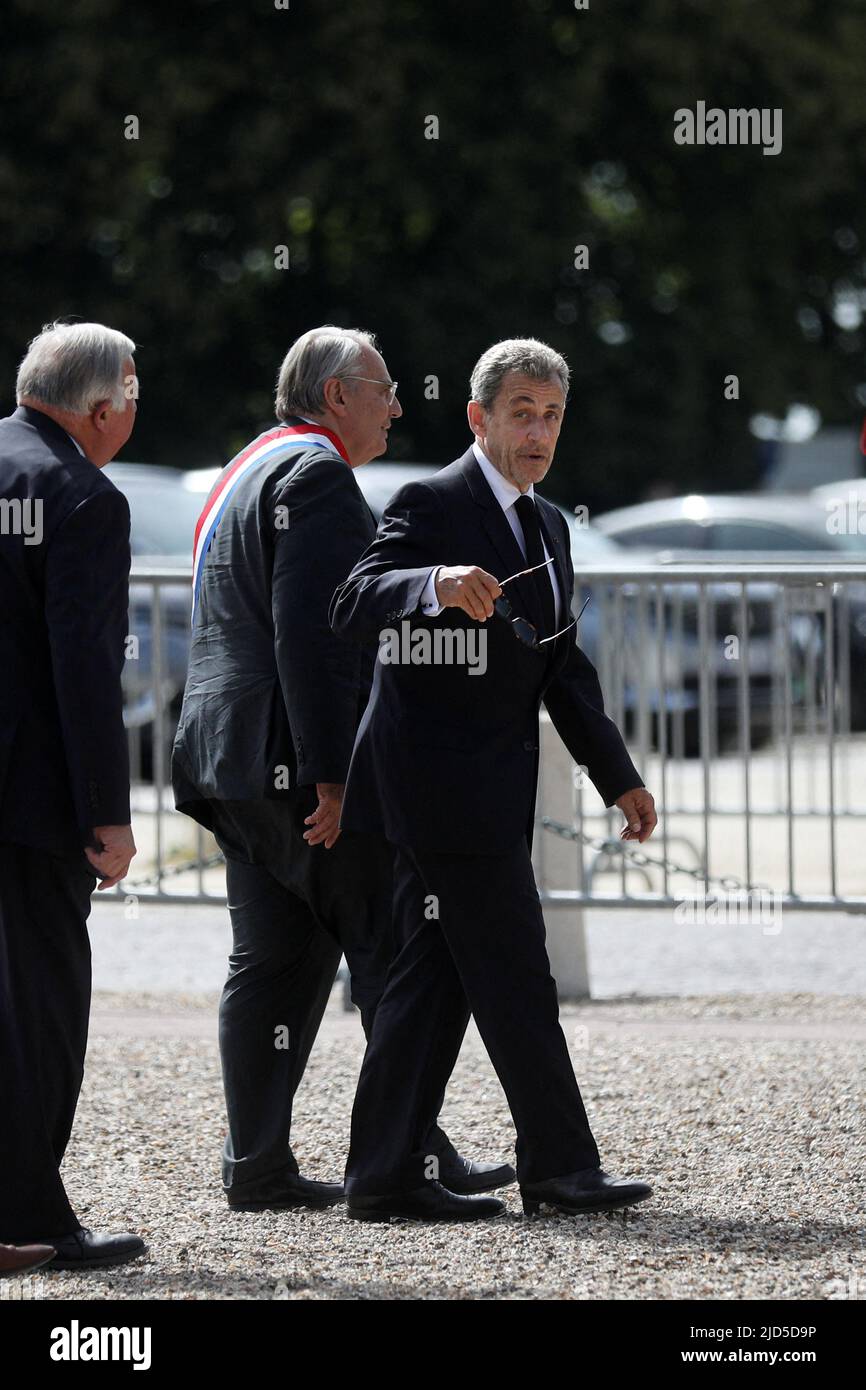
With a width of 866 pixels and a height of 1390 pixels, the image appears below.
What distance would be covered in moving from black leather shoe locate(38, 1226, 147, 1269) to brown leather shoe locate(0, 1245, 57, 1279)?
4.9 inches

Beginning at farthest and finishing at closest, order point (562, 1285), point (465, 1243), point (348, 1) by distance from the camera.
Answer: point (348, 1) < point (465, 1243) < point (562, 1285)

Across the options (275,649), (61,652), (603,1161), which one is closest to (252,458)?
(275,649)

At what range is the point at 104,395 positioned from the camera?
14.7 feet

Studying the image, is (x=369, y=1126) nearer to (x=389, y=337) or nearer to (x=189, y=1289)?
(x=189, y=1289)

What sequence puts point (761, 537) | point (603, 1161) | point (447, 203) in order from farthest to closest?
point (447, 203), point (761, 537), point (603, 1161)

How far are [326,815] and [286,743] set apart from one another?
0.18 meters

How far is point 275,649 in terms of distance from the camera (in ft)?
15.9

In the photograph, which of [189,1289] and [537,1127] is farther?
[537,1127]

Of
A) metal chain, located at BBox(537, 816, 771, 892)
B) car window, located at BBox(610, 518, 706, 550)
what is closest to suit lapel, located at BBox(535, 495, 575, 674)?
metal chain, located at BBox(537, 816, 771, 892)

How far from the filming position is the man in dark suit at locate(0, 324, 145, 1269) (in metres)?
4.32

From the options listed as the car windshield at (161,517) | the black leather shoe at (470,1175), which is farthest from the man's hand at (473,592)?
the car windshield at (161,517)

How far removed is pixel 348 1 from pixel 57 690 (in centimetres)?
2139

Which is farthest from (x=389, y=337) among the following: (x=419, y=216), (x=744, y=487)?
(x=744, y=487)

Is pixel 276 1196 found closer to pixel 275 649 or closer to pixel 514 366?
pixel 275 649
